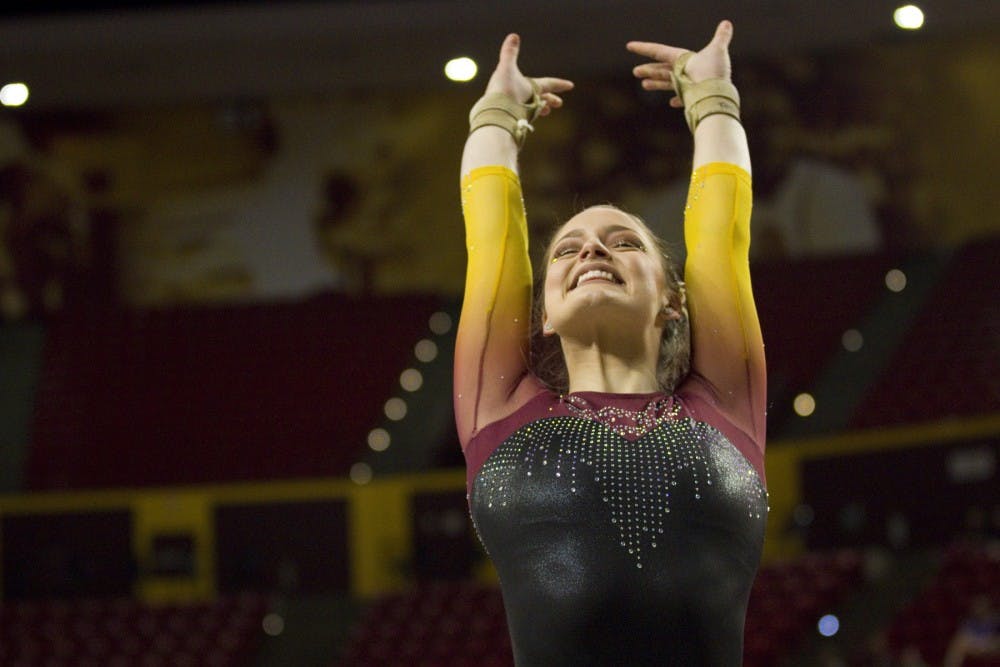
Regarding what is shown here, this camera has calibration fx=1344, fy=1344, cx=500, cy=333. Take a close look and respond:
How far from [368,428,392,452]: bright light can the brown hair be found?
10.2m

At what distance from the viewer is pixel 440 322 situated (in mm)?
13086

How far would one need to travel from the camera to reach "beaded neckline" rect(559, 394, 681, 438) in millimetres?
1639

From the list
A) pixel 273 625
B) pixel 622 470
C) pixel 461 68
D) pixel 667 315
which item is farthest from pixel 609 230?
pixel 273 625

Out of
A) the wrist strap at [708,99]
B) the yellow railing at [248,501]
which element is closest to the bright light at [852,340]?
the yellow railing at [248,501]

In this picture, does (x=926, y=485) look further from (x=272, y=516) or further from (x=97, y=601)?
(x=97, y=601)

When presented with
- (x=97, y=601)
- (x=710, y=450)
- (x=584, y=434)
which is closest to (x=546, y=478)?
(x=584, y=434)

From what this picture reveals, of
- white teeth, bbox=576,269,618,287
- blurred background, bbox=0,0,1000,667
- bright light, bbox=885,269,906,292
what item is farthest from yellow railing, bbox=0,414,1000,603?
white teeth, bbox=576,269,618,287

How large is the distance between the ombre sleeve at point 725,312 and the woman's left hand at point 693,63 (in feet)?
Result: 0.69

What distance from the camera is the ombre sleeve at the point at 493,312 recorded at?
5.61 feet

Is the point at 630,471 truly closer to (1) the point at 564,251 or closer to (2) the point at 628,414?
(2) the point at 628,414

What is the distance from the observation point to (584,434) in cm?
163

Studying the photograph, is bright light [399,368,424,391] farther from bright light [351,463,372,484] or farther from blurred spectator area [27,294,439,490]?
bright light [351,463,372,484]

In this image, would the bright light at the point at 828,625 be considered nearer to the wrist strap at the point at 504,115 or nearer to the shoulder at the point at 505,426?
the wrist strap at the point at 504,115

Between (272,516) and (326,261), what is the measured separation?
11.0 ft
